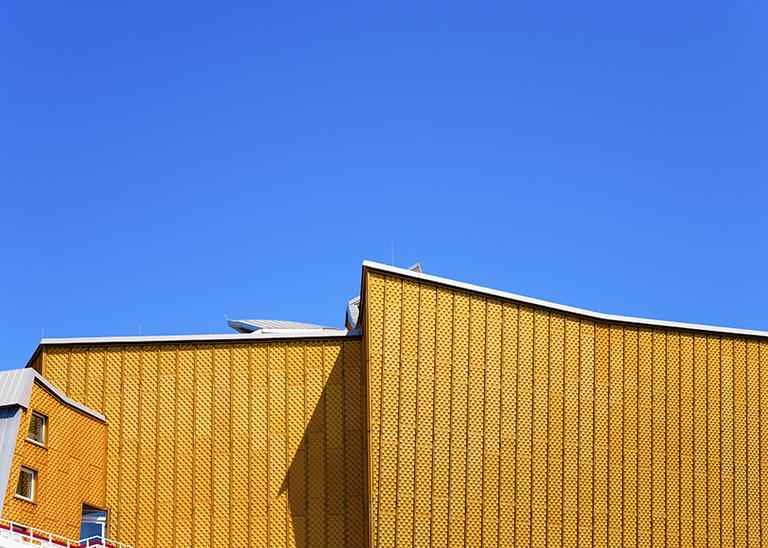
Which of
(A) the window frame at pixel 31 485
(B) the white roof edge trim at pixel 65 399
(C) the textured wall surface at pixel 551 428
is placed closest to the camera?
(A) the window frame at pixel 31 485

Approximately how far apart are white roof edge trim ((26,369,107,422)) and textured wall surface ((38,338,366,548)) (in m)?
0.59

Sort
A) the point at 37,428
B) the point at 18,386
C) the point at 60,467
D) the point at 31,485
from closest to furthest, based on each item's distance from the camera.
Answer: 1. the point at 18,386
2. the point at 31,485
3. the point at 37,428
4. the point at 60,467

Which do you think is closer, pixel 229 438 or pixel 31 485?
pixel 31 485

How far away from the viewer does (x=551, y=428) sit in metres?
50.4

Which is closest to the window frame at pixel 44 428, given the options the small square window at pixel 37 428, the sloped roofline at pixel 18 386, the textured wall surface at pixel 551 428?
the small square window at pixel 37 428

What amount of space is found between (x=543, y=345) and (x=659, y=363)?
490 cm

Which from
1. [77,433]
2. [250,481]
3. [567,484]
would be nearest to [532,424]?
[567,484]

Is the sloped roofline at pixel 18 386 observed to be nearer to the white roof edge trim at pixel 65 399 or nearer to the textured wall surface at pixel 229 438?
the white roof edge trim at pixel 65 399

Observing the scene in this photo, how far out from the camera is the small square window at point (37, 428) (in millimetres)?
44112

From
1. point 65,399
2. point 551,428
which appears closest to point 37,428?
point 65,399

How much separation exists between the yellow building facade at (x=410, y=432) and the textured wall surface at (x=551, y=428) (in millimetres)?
63

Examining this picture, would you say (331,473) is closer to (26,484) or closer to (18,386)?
(26,484)

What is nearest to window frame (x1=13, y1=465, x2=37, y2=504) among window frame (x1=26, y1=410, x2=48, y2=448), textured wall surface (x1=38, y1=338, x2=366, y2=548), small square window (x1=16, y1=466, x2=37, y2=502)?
small square window (x1=16, y1=466, x2=37, y2=502)

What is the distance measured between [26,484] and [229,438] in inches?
336
